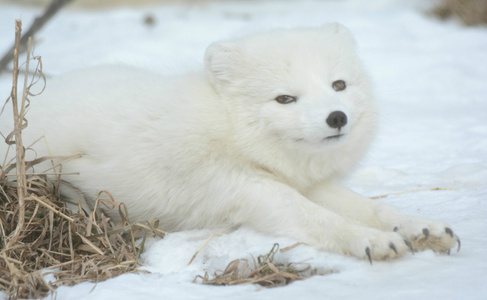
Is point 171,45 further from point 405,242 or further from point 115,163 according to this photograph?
point 405,242

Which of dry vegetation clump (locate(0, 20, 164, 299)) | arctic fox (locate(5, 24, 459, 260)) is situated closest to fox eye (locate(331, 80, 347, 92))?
arctic fox (locate(5, 24, 459, 260))

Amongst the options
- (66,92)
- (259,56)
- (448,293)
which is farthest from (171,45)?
(448,293)

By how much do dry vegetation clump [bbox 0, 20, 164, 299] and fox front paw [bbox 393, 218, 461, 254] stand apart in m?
1.31

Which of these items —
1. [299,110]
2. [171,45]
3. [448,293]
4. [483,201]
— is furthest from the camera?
[171,45]

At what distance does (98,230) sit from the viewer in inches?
123

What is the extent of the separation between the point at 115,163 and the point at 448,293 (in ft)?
6.08

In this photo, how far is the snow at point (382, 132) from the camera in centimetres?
252

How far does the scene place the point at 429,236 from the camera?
2850 mm

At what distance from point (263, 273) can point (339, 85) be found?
1152 mm

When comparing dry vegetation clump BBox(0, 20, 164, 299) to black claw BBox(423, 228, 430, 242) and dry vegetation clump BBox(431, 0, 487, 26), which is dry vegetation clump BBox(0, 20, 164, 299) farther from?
dry vegetation clump BBox(431, 0, 487, 26)

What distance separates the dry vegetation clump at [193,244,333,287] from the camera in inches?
104

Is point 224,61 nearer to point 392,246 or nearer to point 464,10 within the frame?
point 392,246

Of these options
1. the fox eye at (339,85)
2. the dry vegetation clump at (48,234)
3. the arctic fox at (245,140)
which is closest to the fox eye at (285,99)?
the arctic fox at (245,140)

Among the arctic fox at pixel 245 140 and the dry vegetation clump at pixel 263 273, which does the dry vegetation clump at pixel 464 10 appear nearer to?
the arctic fox at pixel 245 140
